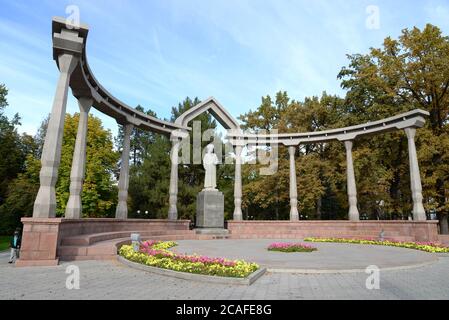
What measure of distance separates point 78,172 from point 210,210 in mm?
9773

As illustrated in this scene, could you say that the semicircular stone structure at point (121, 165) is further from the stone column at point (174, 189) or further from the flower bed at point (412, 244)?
the flower bed at point (412, 244)

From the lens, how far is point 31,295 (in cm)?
635

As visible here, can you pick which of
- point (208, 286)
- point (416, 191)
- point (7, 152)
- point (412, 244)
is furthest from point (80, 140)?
point (7, 152)

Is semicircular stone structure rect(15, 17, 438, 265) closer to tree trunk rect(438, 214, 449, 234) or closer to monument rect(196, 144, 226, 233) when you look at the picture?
monument rect(196, 144, 226, 233)

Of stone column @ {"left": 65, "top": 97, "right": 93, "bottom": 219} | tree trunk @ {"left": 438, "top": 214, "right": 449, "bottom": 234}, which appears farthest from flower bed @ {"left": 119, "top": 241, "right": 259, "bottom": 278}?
tree trunk @ {"left": 438, "top": 214, "right": 449, "bottom": 234}

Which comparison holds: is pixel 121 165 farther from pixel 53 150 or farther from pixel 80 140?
pixel 53 150

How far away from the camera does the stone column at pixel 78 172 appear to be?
47.6 feet

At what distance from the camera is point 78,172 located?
15.0m

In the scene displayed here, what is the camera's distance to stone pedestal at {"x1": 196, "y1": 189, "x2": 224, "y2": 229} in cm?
2208

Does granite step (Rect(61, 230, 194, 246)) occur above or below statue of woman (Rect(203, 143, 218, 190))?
below

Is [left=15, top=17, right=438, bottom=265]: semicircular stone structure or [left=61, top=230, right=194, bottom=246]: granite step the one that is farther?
[left=61, top=230, right=194, bottom=246]: granite step

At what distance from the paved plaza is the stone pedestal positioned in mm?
12986

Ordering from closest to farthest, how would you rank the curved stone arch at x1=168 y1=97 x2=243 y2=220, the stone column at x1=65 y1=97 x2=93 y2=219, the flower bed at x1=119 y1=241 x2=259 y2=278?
the flower bed at x1=119 y1=241 x2=259 y2=278, the stone column at x1=65 y1=97 x2=93 y2=219, the curved stone arch at x1=168 y1=97 x2=243 y2=220
